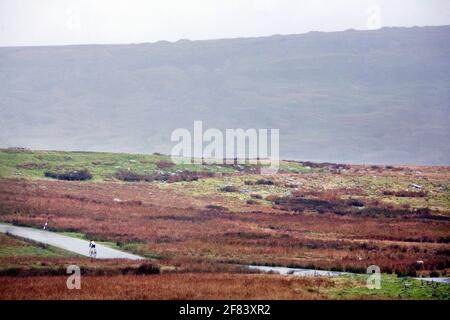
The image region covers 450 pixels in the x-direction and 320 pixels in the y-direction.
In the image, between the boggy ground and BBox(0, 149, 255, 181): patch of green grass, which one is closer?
the boggy ground

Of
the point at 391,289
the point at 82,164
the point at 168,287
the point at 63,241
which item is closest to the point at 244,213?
the point at 63,241

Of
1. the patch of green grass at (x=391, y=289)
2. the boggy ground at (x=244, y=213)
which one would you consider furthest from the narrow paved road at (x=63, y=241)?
the patch of green grass at (x=391, y=289)

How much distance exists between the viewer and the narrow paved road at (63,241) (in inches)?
1820

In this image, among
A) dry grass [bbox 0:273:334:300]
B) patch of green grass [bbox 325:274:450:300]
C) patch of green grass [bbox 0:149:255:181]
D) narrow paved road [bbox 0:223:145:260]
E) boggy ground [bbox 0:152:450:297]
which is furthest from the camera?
patch of green grass [bbox 0:149:255:181]

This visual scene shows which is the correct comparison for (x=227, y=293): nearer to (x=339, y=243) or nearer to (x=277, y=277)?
(x=277, y=277)

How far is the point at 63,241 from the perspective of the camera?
165 ft

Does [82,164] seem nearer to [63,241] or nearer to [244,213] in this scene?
[244,213]

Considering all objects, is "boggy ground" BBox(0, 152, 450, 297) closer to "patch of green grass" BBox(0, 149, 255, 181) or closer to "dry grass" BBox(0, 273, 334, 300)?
"patch of green grass" BBox(0, 149, 255, 181)

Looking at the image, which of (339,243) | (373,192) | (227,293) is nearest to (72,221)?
(339,243)

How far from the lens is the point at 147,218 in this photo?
64250mm

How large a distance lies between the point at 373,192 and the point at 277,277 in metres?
55.0

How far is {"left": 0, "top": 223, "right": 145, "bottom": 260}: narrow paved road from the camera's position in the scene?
4622 cm

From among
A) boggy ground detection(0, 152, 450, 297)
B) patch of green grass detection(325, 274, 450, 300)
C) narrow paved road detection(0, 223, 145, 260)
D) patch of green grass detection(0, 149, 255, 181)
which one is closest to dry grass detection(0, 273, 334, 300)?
patch of green grass detection(325, 274, 450, 300)

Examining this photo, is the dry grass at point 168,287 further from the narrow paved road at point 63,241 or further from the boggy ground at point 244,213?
the narrow paved road at point 63,241
